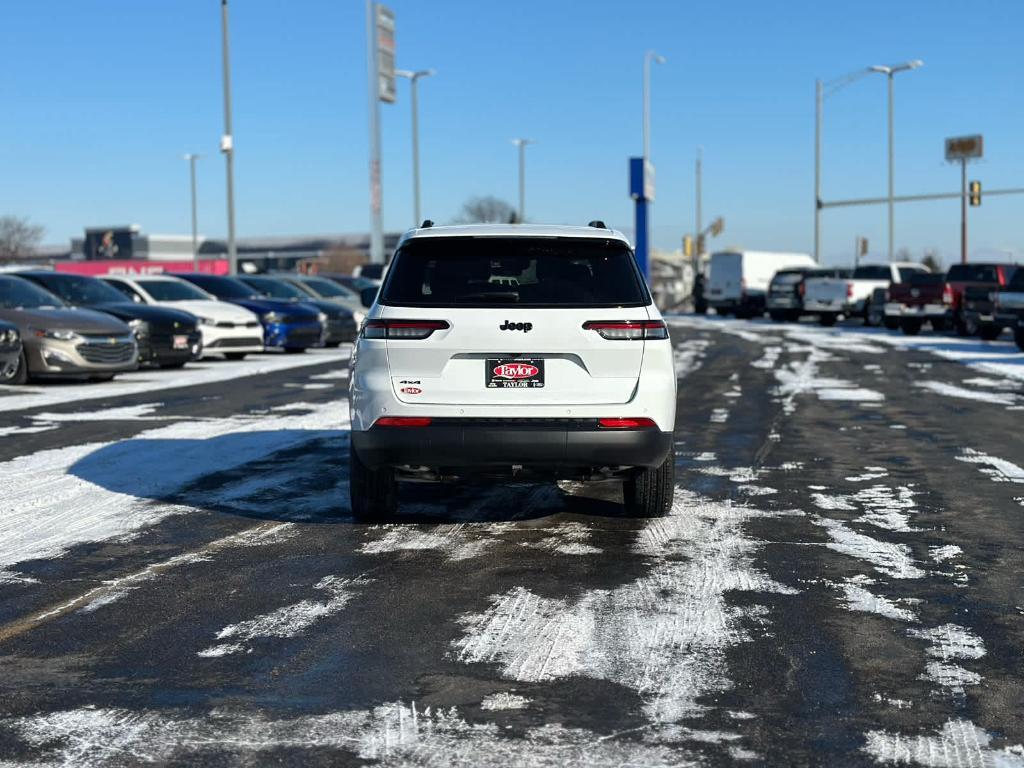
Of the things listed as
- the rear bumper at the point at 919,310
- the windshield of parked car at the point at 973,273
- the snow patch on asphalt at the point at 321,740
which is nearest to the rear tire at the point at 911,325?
the rear bumper at the point at 919,310

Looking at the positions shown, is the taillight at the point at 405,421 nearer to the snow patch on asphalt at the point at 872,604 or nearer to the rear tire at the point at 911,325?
the snow patch on asphalt at the point at 872,604

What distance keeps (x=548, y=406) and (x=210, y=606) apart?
78.7 inches

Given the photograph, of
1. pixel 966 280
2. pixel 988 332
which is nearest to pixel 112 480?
pixel 988 332

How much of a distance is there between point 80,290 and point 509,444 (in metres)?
14.7

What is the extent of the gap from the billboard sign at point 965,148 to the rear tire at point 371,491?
61.0 meters

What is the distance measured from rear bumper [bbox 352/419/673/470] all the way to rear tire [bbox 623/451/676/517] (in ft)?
2.00

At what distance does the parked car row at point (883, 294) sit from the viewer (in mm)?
29750

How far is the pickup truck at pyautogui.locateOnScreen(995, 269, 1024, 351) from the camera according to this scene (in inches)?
967

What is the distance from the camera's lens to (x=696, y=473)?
9547 millimetres

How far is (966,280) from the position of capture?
32.8 meters

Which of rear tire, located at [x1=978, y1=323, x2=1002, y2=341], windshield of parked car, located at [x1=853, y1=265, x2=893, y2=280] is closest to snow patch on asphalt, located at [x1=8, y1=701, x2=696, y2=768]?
rear tire, located at [x1=978, y1=323, x2=1002, y2=341]

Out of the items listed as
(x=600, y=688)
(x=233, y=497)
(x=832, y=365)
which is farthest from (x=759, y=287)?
(x=600, y=688)

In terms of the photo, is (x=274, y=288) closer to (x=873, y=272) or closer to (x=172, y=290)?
(x=172, y=290)

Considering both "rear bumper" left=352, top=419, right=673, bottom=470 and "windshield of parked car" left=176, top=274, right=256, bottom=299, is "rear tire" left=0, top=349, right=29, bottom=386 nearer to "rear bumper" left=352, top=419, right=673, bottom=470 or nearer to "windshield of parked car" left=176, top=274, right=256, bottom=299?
"windshield of parked car" left=176, top=274, right=256, bottom=299
